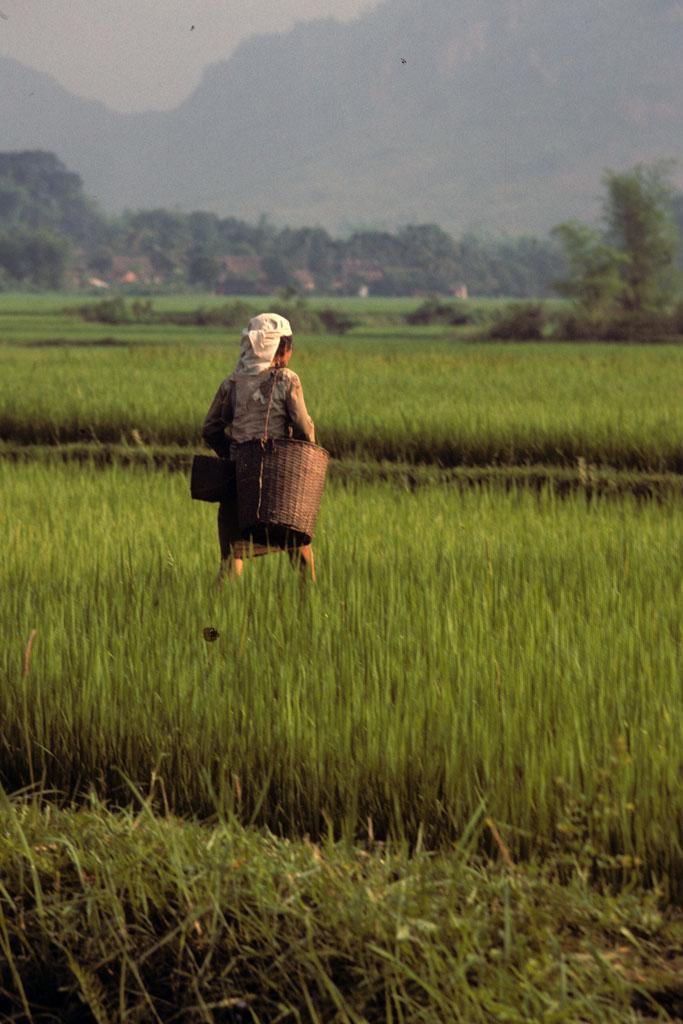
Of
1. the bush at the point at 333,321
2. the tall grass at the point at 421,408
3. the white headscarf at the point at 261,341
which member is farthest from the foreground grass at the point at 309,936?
the bush at the point at 333,321

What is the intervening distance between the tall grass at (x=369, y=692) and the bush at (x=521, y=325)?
82.1 ft

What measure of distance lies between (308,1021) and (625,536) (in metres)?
3.97

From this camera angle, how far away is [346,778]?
3352mm

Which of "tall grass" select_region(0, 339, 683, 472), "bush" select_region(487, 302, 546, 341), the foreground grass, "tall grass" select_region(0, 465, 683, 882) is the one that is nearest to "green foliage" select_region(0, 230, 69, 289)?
"bush" select_region(487, 302, 546, 341)

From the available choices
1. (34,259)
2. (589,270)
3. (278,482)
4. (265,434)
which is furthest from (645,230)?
(34,259)

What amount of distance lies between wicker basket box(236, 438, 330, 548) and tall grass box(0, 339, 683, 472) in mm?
4823

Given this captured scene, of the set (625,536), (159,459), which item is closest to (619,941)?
(625,536)

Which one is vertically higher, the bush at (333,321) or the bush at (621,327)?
the bush at (333,321)

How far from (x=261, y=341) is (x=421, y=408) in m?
6.01

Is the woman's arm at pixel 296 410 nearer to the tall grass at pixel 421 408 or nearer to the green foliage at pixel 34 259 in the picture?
the tall grass at pixel 421 408

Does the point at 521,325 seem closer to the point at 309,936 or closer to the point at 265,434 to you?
the point at 265,434

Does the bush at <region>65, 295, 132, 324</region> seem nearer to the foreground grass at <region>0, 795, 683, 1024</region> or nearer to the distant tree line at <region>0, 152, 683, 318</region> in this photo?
the distant tree line at <region>0, 152, 683, 318</region>

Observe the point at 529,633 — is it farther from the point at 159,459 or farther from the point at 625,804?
the point at 159,459

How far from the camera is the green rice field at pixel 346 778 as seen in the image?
2.67 meters
